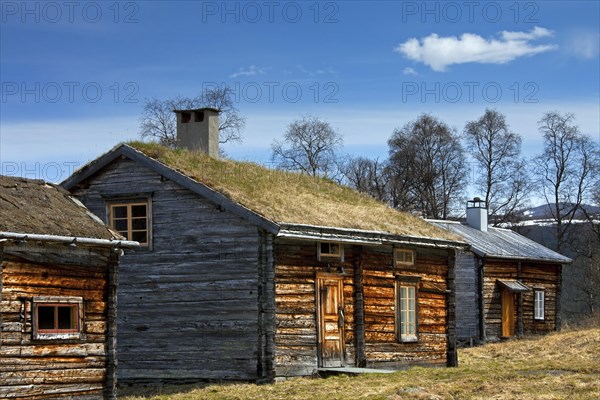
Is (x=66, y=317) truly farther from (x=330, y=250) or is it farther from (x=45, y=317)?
(x=330, y=250)

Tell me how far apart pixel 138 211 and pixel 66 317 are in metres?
6.85

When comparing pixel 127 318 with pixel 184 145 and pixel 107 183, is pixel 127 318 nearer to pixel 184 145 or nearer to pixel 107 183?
pixel 107 183

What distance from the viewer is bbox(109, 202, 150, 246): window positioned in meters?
23.1

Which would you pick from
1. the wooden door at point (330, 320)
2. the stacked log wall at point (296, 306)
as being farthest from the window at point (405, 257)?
the stacked log wall at point (296, 306)

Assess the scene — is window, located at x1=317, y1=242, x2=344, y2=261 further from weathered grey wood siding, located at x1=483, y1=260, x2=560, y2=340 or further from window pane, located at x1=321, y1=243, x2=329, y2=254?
weathered grey wood siding, located at x1=483, y1=260, x2=560, y2=340

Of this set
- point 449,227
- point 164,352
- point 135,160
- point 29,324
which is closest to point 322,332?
point 164,352

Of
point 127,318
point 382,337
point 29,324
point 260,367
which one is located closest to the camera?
point 29,324

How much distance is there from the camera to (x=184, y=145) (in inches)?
1041

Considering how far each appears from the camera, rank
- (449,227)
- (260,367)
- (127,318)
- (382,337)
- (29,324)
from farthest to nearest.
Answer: (449,227) < (382,337) < (127,318) < (260,367) < (29,324)

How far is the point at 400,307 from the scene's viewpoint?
1016 inches

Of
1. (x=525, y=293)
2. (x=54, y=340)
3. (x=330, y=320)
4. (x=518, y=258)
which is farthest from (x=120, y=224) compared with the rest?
(x=525, y=293)

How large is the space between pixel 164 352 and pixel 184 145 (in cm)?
644

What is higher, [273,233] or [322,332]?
[273,233]

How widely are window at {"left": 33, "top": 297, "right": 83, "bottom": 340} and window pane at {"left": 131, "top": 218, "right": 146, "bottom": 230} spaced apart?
6.48 metres
